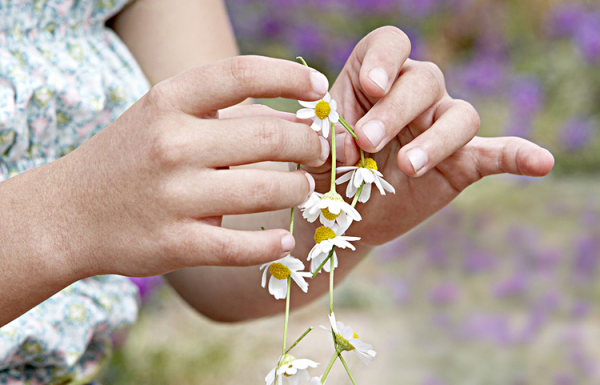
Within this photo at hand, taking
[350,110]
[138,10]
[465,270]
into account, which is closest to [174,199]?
[350,110]

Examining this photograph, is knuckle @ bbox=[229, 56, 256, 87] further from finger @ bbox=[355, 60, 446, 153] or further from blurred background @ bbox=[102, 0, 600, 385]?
blurred background @ bbox=[102, 0, 600, 385]

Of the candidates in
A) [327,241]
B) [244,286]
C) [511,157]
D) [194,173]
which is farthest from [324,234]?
[244,286]

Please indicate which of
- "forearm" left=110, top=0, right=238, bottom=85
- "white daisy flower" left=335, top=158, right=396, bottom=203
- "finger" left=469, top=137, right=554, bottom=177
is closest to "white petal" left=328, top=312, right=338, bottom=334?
"white daisy flower" left=335, top=158, right=396, bottom=203

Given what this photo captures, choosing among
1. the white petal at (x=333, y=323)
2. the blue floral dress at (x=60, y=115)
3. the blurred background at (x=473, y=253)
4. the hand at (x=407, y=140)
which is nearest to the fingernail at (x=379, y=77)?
the hand at (x=407, y=140)

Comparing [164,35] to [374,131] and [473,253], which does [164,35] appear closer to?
[374,131]

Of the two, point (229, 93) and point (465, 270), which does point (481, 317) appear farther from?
point (229, 93)

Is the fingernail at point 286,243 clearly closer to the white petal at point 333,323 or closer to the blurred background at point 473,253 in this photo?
the white petal at point 333,323
